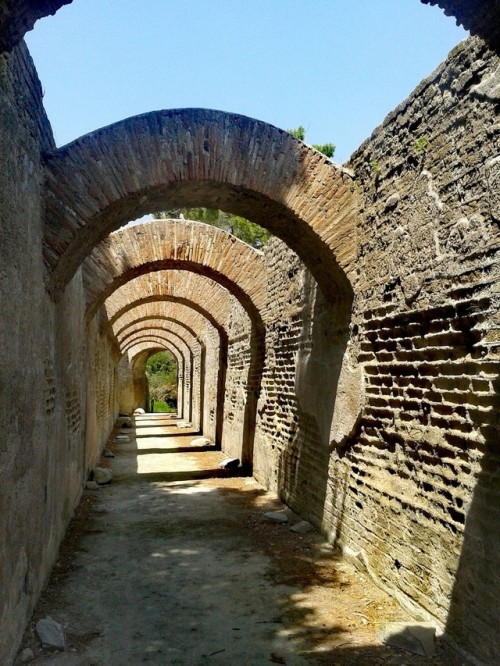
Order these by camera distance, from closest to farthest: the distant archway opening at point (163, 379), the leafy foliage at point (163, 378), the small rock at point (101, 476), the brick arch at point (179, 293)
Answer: the small rock at point (101, 476), the brick arch at point (179, 293), the distant archway opening at point (163, 379), the leafy foliage at point (163, 378)

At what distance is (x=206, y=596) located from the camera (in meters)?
3.76

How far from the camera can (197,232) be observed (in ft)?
27.4

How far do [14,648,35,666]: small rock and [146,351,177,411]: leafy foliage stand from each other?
3197cm

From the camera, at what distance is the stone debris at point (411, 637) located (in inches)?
115

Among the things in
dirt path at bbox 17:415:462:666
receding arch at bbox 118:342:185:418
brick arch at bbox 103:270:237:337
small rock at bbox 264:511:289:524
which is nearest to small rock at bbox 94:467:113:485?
dirt path at bbox 17:415:462:666

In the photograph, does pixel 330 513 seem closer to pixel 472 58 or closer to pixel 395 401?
pixel 395 401

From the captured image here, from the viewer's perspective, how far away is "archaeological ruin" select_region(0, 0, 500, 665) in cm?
283

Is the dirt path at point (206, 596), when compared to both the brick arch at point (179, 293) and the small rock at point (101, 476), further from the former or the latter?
the brick arch at point (179, 293)

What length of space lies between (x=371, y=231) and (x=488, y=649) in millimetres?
2946

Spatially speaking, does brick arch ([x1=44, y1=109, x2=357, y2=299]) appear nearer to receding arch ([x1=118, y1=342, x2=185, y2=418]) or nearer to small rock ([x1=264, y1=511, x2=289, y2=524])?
small rock ([x1=264, y1=511, x2=289, y2=524])

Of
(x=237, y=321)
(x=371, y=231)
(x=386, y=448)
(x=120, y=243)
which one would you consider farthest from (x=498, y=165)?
(x=237, y=321)

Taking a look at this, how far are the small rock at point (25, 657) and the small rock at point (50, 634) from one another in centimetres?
11

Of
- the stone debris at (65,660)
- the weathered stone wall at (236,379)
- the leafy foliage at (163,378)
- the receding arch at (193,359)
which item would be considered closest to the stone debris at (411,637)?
the stone debris at (65,660)

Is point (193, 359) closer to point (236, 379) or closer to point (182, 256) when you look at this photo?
point (236, 379)
